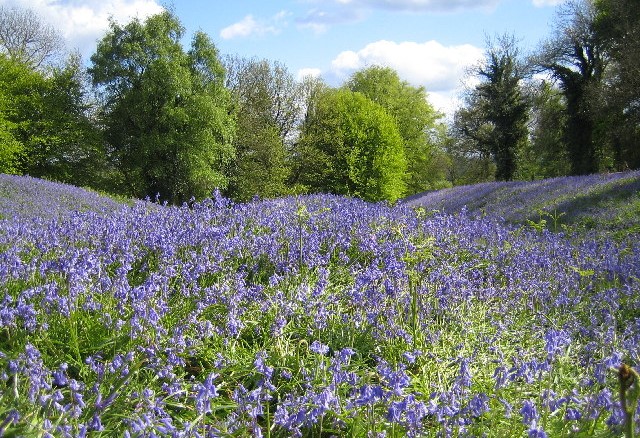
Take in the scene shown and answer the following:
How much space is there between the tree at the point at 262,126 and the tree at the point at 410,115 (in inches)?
389

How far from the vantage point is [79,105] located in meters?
30.7

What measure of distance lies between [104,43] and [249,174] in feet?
32.6

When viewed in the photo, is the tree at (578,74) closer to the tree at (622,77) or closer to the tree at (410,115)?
the tree at (622,77)

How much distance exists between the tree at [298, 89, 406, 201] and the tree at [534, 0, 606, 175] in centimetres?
950

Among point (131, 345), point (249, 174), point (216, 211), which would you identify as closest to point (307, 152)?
point (249, 174)

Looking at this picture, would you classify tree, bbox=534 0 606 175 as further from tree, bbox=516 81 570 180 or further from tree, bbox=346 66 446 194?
tree, bbox=346 66 446 194

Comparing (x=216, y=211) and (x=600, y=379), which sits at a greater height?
(x=216, y=211)

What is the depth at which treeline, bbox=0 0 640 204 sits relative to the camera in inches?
1087

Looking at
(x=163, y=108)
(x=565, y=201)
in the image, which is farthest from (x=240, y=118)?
(x=565, y=201)

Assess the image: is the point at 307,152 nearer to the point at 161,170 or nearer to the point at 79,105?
the point at 161,170

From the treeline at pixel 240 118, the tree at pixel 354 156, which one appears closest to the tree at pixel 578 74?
the treeline at pixel 240 118

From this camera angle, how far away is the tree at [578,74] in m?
29.7

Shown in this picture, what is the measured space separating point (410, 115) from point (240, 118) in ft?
62.7

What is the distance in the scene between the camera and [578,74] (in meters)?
30.0
